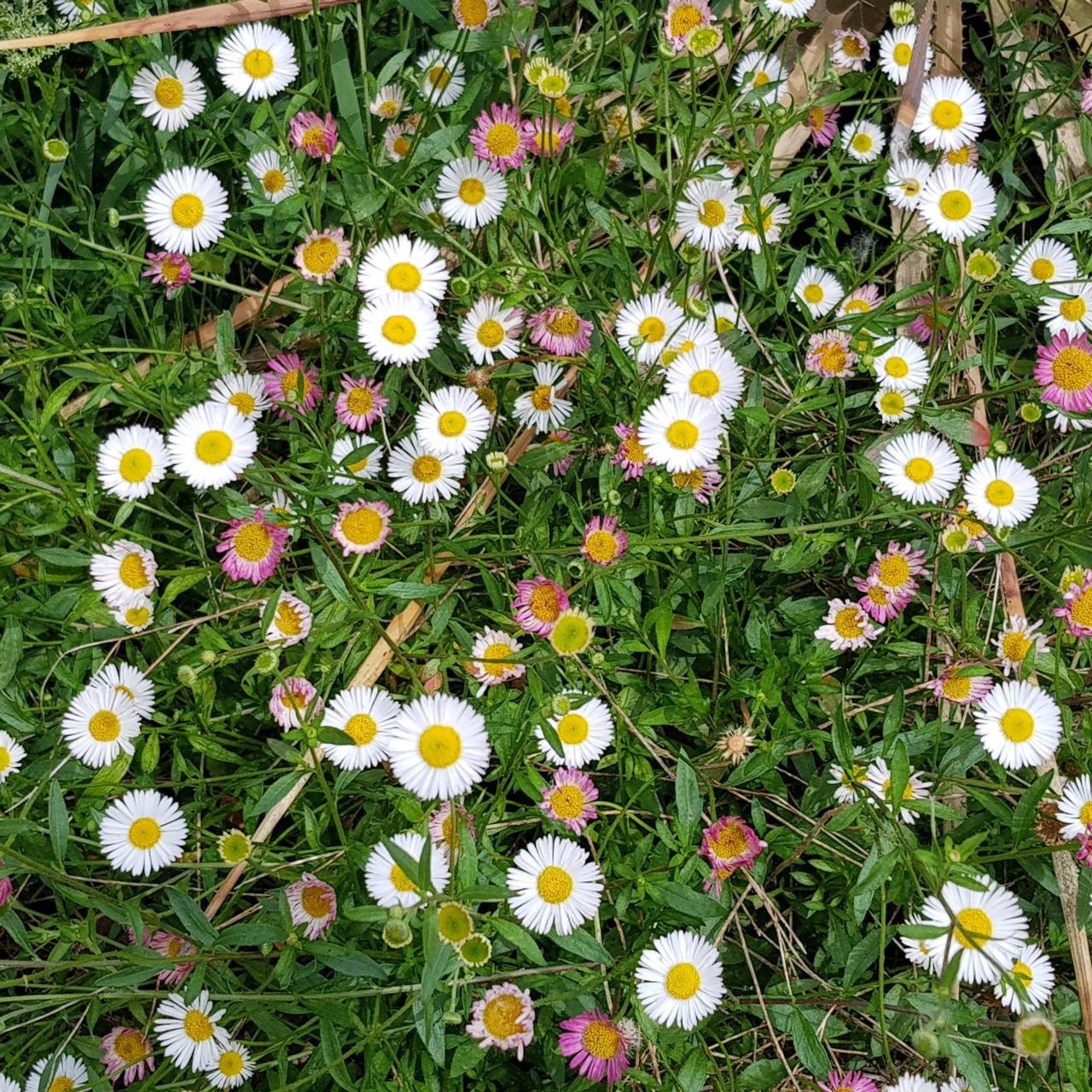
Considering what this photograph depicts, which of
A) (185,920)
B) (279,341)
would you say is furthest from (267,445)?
(185,920)

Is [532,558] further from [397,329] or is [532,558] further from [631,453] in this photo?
[397,329]

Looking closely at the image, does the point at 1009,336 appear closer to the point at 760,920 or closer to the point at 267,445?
the point at 760,920

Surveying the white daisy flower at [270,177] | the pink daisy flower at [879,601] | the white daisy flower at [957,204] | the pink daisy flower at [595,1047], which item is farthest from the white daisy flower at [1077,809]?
the white daisy flower at [270,177]

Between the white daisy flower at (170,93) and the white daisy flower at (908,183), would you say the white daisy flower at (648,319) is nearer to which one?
the white daisy flower at (908,183)

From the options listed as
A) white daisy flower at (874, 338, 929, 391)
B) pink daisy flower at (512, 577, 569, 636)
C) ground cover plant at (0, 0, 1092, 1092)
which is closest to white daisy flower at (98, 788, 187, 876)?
ground cover plant at (0, 0, 1092, 1092)

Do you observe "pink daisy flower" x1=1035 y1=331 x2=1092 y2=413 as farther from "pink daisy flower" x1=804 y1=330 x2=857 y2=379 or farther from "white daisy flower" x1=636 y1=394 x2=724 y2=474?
"white daisy flower" x1=636 y1=394 x2=724 y2=474

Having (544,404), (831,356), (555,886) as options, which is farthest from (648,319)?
(555,886)

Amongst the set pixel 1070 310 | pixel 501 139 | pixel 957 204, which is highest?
pixel 957 204

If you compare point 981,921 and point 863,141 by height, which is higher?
point 863,141
